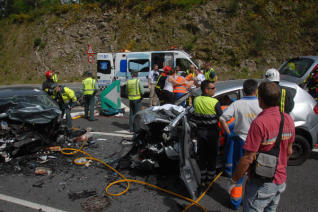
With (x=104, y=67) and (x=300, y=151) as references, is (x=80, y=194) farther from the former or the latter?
(x=104, y=67)

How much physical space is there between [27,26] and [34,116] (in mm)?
40857

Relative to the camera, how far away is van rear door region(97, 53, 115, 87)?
50.6 feet

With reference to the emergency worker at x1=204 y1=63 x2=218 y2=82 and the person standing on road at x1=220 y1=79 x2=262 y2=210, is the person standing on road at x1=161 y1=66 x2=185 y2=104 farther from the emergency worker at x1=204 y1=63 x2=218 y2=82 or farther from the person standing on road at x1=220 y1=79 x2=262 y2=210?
the person standing on road at x1=220 y1=79 x2=262 y2=210

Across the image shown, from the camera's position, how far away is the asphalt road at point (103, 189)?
352 cm

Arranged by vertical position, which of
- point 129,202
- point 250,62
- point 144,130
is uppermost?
point 250,62

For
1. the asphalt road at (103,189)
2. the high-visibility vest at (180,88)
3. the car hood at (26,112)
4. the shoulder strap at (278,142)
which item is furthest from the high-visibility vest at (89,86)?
the shoulder strap at (278,142)

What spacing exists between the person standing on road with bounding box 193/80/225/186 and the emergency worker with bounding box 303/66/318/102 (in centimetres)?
440

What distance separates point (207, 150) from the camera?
3.85 metres

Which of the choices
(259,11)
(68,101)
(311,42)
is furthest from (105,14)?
(68,101)

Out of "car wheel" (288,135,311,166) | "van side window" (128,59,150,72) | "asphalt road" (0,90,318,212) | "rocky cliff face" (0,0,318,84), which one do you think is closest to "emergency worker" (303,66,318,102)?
"asphalt road" (0,90,318,212)

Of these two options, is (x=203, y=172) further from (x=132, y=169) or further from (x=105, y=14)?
(x=105, y=14)

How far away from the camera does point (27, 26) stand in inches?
1556

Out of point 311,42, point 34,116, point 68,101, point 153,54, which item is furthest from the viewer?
point 311,42

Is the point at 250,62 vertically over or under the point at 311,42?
under
